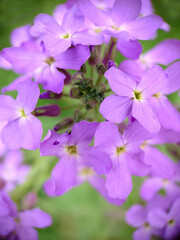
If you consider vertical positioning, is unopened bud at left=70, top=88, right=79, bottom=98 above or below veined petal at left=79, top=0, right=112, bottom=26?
below

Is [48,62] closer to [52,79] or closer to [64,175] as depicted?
[52,79]

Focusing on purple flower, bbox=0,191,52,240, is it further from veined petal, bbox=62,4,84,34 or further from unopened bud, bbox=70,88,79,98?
veined petal, bbox=62,4,84,34

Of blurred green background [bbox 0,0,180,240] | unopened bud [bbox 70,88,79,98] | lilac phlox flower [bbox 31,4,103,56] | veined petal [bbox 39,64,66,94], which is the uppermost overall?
lilac phlox flower [bbox 31,4,103,56]

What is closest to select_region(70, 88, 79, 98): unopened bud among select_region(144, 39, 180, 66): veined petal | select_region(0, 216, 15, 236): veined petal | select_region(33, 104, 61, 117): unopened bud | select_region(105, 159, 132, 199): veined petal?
select_region(33, 104, 61, 117): unopened bud

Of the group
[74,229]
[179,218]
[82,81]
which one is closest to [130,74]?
[82,81]

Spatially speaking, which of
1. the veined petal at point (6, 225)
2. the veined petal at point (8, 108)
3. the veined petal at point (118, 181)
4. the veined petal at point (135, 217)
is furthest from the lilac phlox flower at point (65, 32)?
the veined petal at point (135, 217)

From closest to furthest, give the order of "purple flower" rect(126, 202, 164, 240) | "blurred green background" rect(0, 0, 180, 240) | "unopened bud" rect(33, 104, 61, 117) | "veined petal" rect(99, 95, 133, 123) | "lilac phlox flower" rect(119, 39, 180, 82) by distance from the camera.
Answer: "veined petal" rect(99, 95, 133, 123) → "unopened bud" rect(33, 104, 61, 117) → "lilac phlox flower" rect(119, 39, 180, 82) → "purple flower" rect(126, 202, 164, 240) → "blurred green background" rect(0, 0, 180, 240)
